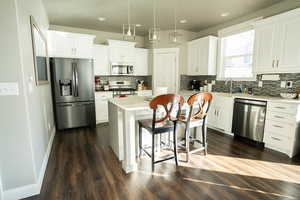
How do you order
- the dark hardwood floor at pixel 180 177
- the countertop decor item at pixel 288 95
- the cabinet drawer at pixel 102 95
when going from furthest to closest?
1. the cabinet drawer at pixel 102 95
2. the countertop decor item at pixel 288 95
3. the dark hardwood floor at pixel 180 177

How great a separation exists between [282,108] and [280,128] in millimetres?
355

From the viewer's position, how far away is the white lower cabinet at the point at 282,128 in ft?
8.27

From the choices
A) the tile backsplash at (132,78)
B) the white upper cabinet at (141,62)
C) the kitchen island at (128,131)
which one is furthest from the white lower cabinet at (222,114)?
the white upper cabinet at (141,62)

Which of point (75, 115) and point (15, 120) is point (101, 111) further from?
point (15, 120)

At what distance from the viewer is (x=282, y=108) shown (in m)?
2.61

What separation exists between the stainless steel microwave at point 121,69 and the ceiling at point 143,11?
112 centimetres

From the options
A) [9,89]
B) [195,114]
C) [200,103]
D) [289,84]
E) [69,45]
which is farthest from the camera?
[69,45]

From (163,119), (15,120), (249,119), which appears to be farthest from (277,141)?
(15,120)

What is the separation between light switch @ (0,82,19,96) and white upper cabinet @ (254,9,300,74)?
404cm

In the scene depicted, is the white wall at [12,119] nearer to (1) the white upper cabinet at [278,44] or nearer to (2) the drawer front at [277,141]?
(2) the drawer front at [277,141]

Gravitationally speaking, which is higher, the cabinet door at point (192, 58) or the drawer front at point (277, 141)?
the cabinet door at point (192, 58)

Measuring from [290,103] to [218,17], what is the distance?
2.55m

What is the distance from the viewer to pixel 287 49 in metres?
2.78

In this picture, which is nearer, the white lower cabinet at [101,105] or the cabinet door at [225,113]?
the cabinet door at [225,113]
